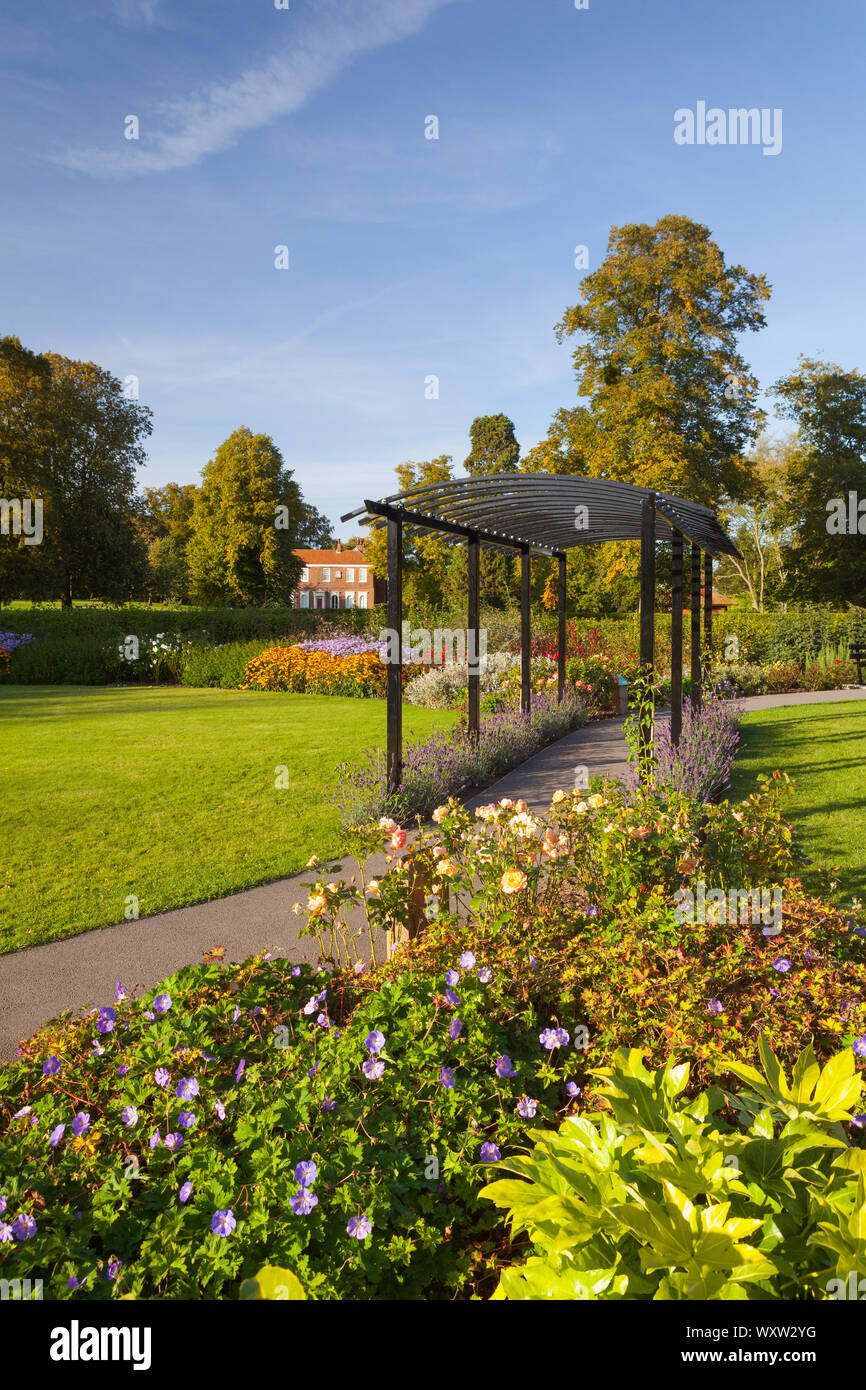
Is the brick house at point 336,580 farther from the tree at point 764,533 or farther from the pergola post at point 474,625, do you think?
the pergola post at point 474,625

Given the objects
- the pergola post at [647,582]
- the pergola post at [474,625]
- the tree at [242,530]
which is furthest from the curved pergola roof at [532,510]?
the tree at [242,530]

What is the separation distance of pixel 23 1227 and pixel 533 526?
896 cm

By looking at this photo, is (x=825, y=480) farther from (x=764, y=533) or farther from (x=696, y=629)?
(x=696, y=629)

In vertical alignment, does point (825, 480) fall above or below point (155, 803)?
above

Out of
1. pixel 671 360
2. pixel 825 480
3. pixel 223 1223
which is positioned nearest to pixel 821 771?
pixel 223 1223

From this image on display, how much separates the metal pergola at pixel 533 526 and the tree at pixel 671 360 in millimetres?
14947

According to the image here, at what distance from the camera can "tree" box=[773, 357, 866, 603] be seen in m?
31.9

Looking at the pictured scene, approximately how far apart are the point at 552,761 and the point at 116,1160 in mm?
7488

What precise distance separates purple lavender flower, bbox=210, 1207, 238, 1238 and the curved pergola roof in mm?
5088

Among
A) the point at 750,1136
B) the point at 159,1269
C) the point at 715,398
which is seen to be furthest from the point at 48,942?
the point at 715,398

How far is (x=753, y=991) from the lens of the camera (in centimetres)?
277

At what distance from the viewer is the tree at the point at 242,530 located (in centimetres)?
3756

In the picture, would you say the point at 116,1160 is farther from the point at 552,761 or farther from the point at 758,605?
the point at 758,605

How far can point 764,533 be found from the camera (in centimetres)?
4434
